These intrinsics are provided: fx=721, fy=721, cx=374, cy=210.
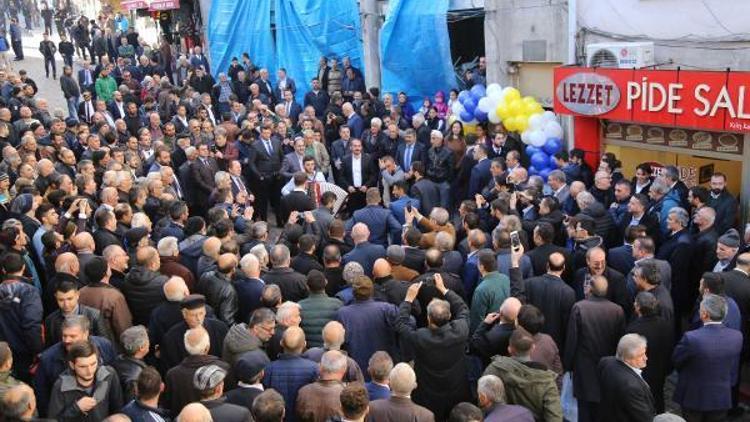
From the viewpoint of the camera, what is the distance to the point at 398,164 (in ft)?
39.1

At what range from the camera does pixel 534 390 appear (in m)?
4.89

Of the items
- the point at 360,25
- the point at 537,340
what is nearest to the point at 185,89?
the point at 360,25

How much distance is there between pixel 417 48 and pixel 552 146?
430cm

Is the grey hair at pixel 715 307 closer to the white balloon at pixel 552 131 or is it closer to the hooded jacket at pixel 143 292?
the hooded jacket at pixel 143 292

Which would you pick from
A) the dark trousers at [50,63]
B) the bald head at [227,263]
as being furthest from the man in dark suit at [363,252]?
the dark trousers at [50,63]

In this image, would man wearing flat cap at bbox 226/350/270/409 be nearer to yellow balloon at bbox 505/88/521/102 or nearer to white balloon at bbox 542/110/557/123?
white balloon at bbox 542/110/557/123

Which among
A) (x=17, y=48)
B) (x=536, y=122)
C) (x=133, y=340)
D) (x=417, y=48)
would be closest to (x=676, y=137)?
(x=536, y=122)

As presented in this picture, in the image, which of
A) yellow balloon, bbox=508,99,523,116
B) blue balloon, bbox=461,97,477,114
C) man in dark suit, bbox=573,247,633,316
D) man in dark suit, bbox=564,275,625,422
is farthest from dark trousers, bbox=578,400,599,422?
blue balloon, bbox=461,97,477,114

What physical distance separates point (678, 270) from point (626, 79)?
11.0ft

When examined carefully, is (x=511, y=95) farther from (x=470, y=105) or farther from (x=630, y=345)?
(x=630, y=345)

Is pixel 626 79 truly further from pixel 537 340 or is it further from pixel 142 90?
pixel 142 90

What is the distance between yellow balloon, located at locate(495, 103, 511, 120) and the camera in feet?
38.8

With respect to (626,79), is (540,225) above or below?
below

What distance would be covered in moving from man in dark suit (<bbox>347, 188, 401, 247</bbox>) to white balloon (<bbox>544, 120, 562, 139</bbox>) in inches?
145
